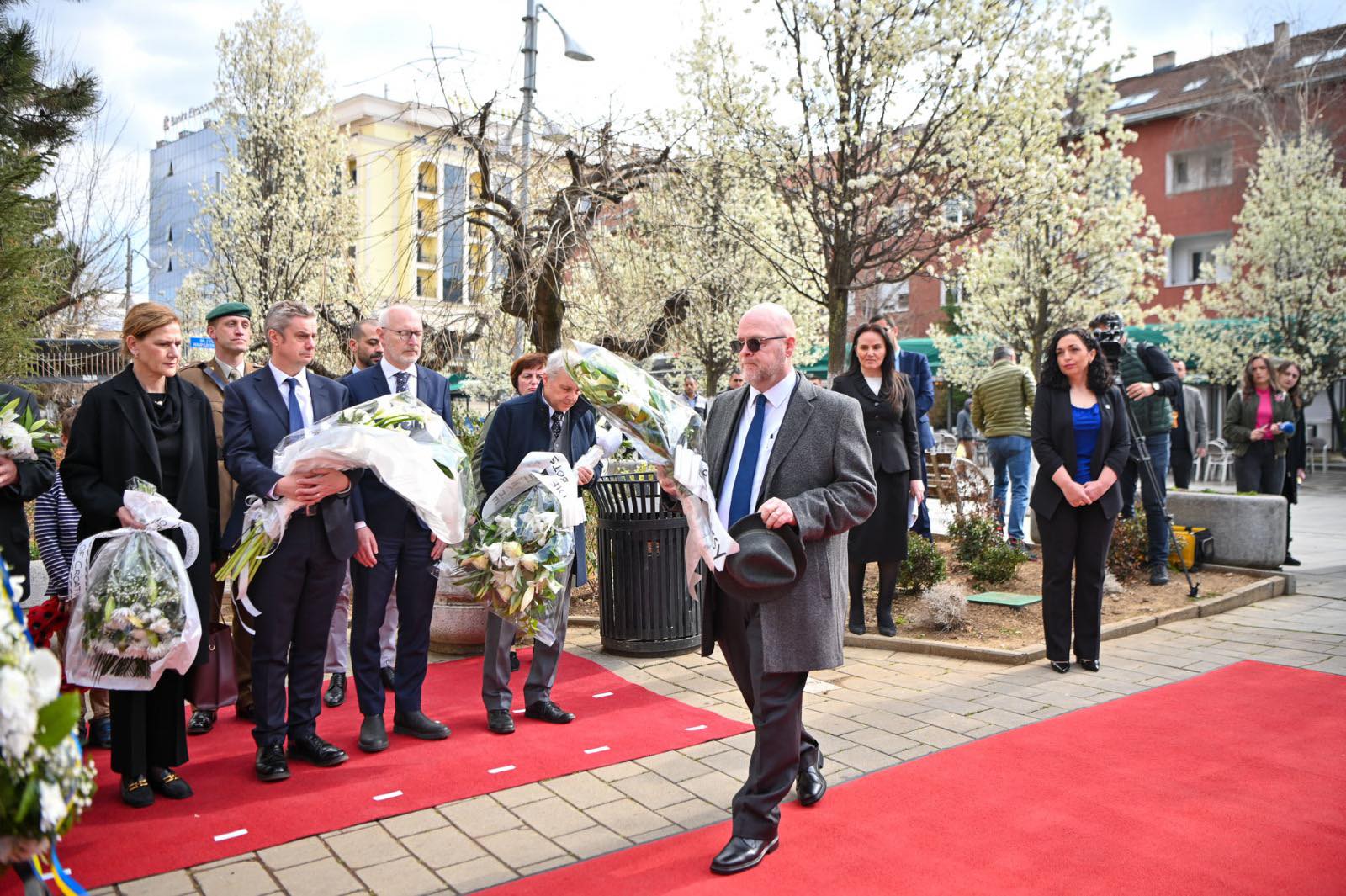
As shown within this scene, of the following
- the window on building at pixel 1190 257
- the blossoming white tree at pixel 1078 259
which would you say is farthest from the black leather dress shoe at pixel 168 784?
the window on building at pixel 1190 257

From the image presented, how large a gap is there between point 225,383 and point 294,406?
1.00 m

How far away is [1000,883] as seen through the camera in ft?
11.3

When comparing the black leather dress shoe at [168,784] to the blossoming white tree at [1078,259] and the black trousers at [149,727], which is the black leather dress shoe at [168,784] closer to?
the black trousers at [149,727]

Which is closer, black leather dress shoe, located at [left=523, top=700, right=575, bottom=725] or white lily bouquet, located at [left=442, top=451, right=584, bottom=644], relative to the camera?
white lily bouquet, located at [left=442, top=451, right=584, bottom=644]

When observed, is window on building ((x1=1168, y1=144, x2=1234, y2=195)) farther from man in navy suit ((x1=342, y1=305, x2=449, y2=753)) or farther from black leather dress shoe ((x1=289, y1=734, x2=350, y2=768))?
black leather dress shoe ((x1=289, y1=734, x2=350, y2=768))

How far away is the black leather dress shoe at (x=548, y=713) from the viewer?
5.37 meters

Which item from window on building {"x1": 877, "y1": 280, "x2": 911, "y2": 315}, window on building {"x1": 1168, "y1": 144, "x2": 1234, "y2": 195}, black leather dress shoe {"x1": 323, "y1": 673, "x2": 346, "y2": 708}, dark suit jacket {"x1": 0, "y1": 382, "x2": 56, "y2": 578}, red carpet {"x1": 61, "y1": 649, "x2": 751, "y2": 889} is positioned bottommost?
red carpet {"x1": 61, "y1": 649, "x2": 751, "y2": 889}

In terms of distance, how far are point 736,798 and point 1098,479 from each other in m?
3.48

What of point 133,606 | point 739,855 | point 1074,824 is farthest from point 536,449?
point 1074,824

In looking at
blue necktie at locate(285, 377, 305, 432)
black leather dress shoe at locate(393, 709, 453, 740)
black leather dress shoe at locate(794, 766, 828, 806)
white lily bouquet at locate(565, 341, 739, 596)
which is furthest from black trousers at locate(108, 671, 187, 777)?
black leather dress shoe at locate(794, 766, 828, 806)

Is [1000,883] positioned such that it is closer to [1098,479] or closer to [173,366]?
[1098,479]

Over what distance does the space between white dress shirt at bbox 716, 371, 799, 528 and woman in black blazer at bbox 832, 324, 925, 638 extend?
3036 mm

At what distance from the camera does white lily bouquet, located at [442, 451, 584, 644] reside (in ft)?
16.9

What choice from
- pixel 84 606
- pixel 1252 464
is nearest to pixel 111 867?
pixel 84 606
